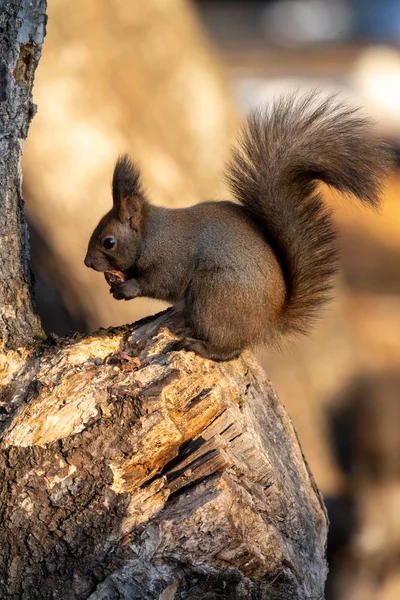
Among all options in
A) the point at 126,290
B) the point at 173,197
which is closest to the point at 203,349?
the point at 126,290

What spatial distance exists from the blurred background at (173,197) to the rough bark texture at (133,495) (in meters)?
1.17

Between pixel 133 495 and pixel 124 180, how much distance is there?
0.76 metres

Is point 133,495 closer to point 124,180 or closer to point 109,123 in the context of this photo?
Answer: point 124,180

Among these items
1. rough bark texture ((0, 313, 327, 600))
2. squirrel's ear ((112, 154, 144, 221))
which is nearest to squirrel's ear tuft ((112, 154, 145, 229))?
squirrel's ear ((112, 154, 144, 221))

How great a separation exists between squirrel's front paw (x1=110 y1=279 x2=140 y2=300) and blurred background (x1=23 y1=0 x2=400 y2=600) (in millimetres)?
852

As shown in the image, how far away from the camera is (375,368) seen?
3271mm

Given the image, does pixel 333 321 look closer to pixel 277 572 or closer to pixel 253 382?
pixel 253 382

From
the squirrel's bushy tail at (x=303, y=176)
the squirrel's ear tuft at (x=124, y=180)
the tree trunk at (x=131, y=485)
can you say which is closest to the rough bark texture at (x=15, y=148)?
the tree trunk at (x=131, y=485)

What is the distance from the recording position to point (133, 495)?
136cm

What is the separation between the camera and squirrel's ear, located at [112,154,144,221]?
1.85 m

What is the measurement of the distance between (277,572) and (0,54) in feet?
3.27

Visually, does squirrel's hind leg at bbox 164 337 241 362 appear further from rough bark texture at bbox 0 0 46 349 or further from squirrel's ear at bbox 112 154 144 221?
squirrel's ear at bbox 112 154 144 221

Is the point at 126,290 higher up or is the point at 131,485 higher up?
the point at 126,290

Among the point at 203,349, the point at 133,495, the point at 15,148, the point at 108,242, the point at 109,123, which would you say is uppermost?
the point at 109,123
